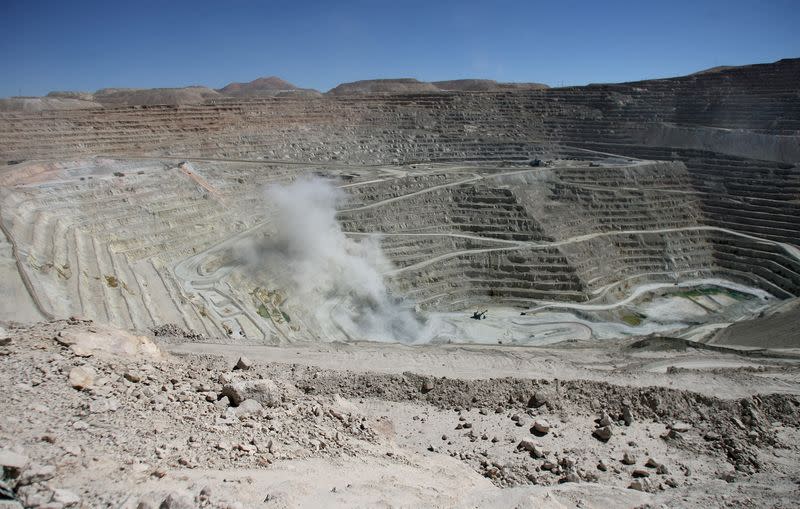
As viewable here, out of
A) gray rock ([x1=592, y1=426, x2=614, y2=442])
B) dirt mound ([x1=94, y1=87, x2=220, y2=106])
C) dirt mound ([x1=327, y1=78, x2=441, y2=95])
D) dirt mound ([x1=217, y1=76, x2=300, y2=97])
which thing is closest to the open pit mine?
gray rock ([x1=592, y1=426, x2=614, y2=442])

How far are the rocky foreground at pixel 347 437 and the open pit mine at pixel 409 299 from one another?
2.0 inches

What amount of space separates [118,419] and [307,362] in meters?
6.49

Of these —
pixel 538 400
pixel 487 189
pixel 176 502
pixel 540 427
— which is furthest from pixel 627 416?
pixel 487 189

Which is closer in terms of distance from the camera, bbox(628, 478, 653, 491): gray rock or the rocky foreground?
the rocky foreground

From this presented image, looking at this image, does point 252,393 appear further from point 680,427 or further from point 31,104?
point 31,104

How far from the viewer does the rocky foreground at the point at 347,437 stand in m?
6.59

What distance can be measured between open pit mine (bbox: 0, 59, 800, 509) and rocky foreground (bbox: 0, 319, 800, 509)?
5 centimetres

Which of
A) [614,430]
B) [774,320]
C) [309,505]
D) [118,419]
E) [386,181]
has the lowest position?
[774,320]

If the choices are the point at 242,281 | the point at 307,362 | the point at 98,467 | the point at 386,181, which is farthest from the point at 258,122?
the point at 98,467

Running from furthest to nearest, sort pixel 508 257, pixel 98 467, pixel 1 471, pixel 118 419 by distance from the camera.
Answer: pixel 508 257
pixel 118 419
pixel 98 467
pixel 1 471

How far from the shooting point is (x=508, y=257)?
34.1 m

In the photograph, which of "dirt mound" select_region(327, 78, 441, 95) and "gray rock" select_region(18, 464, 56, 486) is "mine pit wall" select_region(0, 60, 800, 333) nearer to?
"gray rock" select_region(18, 464, 56, 486)

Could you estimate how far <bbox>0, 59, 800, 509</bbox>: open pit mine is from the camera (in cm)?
799

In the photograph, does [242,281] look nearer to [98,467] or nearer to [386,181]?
[386,181]
